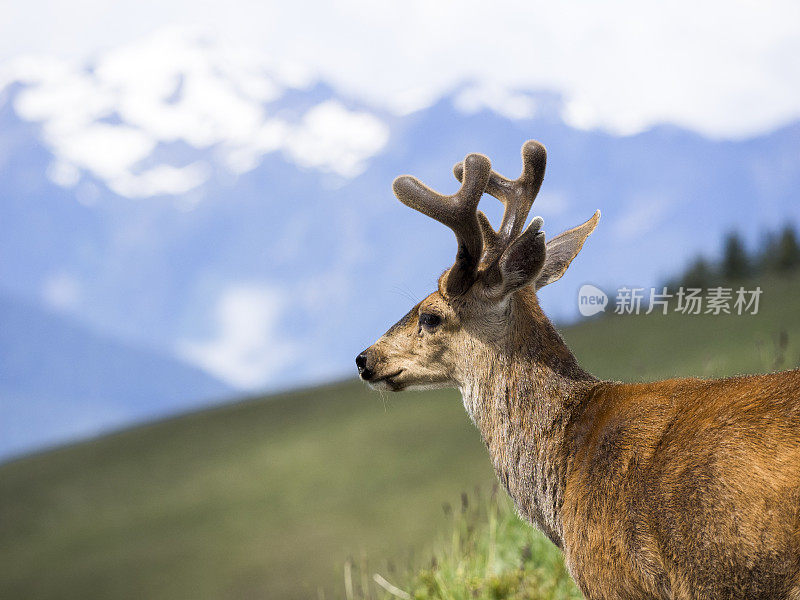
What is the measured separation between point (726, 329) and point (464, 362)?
31.4 feet

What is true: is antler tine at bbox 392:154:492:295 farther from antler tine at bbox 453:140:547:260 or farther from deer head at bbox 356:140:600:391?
antler tine at bbox 453:140:547:260

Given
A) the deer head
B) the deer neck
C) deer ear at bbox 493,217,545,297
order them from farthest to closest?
the deer head < the deer neck < deer ear at bbox 493,217,545,297

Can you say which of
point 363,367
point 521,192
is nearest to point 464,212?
point 521,192

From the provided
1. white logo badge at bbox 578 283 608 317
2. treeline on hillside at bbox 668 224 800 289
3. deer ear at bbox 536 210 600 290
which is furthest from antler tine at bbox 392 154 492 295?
treeline on hillside at bbox 668 224 800 289

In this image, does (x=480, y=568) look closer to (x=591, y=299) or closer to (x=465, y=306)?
(x=591, y=299)

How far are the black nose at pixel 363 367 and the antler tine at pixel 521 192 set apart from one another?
2.98 ft

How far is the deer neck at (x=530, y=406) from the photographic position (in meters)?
4.26

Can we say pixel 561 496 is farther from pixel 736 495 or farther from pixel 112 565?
pixel 112 565

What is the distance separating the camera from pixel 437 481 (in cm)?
1059

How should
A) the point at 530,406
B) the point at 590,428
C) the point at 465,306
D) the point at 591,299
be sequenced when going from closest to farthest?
Answer: the point at 590,428 < the point at 530,406 < the point at 465,306 < the point at 591,299

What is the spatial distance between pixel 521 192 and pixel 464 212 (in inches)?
23.3

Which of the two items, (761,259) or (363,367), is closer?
(363,367)

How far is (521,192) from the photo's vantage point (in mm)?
4840

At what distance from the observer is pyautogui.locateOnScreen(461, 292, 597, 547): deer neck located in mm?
4258
